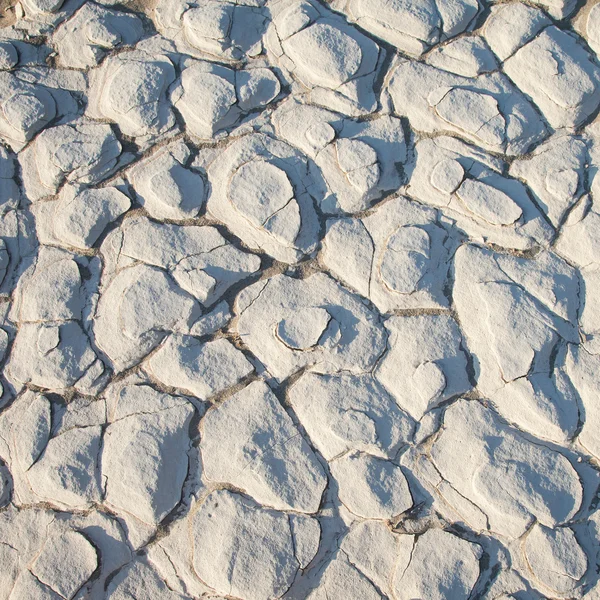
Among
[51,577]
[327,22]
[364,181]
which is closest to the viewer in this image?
[51,577]

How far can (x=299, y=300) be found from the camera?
1454 millimetres

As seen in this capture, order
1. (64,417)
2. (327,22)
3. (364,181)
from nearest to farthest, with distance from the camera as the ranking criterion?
(64,417)
(364,181)
(327,22)

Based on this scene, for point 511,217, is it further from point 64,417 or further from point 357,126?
point 64,417

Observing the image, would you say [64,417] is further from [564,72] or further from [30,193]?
[564,72]

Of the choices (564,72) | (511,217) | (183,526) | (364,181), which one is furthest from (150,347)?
(564,72)

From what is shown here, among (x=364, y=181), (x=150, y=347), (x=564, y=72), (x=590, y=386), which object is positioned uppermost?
(x=564, y=72)

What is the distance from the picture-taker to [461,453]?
1346 mm

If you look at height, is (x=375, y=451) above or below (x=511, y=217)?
below

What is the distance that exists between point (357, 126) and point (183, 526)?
3.53ft

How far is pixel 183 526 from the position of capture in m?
1.33

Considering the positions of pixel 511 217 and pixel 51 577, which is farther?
pixel 511 217

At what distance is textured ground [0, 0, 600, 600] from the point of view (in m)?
1.31

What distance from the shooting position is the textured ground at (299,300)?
51.5 inches

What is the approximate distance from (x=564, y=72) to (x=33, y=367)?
1544mm
